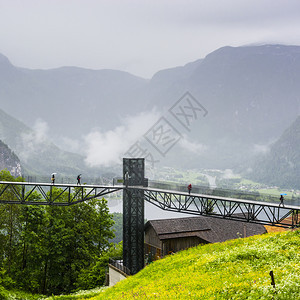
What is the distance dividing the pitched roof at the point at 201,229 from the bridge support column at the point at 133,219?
7.55ft

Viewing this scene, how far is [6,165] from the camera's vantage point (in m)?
132

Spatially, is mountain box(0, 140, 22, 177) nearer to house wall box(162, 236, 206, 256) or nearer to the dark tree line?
the dark tree line

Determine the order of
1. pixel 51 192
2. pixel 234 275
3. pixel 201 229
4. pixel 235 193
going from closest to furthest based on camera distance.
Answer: pixel 234 275 < pixel 235 193 < pixel 51 192 < pixel 201 229

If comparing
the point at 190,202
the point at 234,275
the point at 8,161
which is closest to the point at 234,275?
the point at 234,275

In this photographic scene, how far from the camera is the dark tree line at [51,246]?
39156 mm

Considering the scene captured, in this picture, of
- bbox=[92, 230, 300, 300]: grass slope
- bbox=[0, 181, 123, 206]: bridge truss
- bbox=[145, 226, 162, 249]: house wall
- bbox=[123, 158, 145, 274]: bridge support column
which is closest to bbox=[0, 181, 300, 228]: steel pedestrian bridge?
bbox=[0, 181, 123, 206]: bridge truss

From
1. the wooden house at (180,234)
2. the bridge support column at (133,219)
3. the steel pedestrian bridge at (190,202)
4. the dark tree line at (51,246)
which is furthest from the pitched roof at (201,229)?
the dark tree line at (51,246)

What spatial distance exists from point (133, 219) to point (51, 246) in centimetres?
1297

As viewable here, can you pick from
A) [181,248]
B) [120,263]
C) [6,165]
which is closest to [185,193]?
[181,248]

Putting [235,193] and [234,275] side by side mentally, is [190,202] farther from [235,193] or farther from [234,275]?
[234,275]

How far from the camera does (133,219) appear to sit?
33.7 m

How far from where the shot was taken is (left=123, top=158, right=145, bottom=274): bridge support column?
33500mm

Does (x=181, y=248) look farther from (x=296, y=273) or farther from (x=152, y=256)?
(x=296, y=273)

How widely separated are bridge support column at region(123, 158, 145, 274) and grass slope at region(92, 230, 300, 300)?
8001 mm
